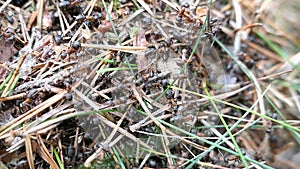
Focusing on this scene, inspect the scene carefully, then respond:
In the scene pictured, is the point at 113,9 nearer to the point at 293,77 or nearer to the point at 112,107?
the point at 112,107

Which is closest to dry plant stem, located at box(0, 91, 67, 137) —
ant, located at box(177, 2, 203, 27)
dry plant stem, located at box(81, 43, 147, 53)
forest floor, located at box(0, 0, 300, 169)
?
forest floor, located at box(0, 0, 300, 169)

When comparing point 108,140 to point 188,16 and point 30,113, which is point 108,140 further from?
point 188,16

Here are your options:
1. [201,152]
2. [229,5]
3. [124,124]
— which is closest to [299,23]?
[229,5]

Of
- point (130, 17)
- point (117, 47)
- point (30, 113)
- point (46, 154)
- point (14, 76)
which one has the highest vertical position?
point (130, 17)

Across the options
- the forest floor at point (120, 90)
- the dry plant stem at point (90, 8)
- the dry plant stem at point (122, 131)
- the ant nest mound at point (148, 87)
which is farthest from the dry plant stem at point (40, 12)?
the dry plant stem at point (122, 131)

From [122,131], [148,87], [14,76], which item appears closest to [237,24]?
[148,87]

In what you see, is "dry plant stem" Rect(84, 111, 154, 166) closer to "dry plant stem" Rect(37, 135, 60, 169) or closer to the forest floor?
the forest floor

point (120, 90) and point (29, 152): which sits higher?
point (120, 90)
